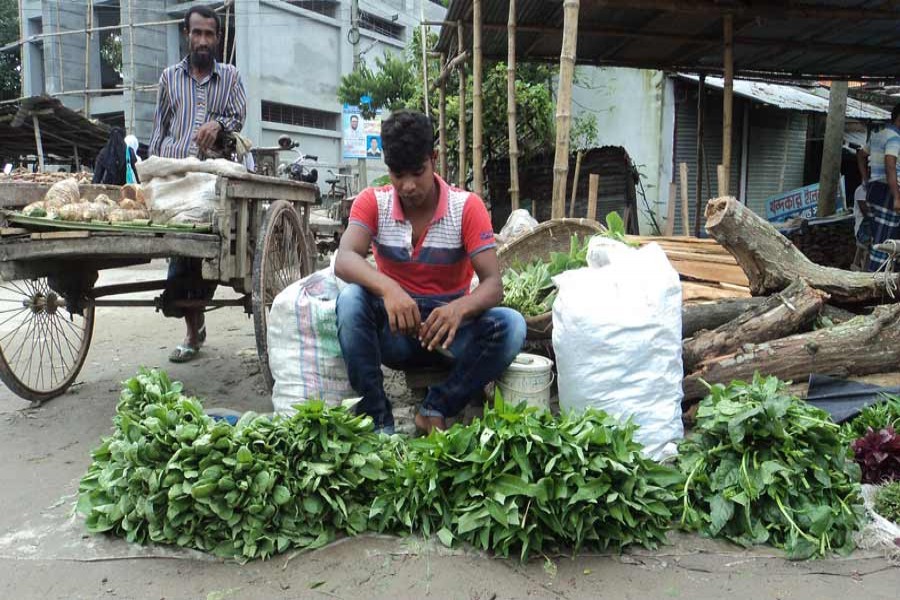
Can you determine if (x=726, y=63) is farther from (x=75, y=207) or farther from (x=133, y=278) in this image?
(x=133, y=278)

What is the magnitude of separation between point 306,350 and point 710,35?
599 cm

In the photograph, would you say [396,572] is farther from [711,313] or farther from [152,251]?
[711,313]

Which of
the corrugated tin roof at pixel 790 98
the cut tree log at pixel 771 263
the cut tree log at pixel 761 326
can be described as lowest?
the cut tree log at pixel 761 326

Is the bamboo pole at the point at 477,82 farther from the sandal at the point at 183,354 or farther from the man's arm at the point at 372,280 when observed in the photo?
the man's arm at the point at 372,280

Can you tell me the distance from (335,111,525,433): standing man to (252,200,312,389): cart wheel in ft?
2.17

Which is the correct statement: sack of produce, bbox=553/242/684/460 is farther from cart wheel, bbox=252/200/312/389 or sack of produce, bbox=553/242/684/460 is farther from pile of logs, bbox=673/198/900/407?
cart wheel, bbox=252/200/312/389

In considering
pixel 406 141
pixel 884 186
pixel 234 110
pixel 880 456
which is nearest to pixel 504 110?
pixel 884 186

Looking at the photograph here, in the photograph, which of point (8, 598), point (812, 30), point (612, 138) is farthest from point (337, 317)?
point (612, 138)

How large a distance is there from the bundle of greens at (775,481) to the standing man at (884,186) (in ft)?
13.5

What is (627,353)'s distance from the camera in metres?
2.56

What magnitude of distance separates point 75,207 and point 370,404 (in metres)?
1.77

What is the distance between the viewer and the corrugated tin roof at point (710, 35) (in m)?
5.92

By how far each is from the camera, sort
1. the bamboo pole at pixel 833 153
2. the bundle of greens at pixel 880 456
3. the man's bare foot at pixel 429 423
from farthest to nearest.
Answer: the bamboo pole at pixel 833 153 → the man's bare foot at pixel 429 423 → the bundle of greens at pixel 880 456

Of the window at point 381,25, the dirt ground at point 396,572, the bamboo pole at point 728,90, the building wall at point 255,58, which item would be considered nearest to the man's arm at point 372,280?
the dirt ground at point 396,572
